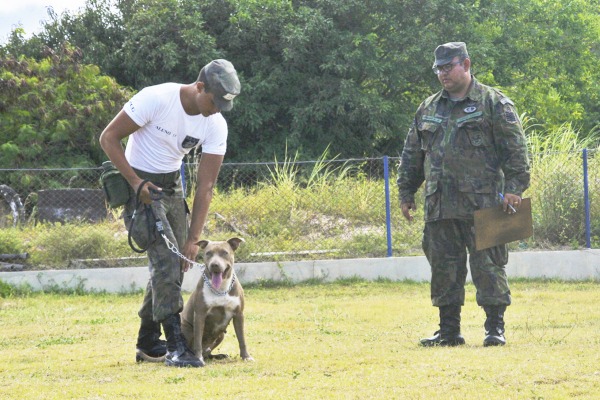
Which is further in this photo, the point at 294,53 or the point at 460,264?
the point at 294,53

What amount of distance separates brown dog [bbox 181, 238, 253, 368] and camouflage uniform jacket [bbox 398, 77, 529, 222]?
5.68ft

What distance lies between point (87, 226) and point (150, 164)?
843cm

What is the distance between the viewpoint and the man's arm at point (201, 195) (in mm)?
7445

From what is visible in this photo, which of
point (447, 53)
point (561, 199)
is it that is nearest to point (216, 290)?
point (447, 53)

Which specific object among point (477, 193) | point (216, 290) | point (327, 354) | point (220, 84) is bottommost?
point (327, 354)

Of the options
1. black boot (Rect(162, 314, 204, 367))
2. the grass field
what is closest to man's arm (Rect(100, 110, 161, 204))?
black boot (Rect(162, 314, 204, 367))

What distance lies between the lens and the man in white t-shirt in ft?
23.2

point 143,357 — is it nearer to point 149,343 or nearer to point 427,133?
point 149,343

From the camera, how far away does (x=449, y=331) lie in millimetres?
8297

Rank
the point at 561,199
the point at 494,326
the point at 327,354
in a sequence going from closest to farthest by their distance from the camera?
the point at 327,354 < the point at 494,326 < the point at 561,199

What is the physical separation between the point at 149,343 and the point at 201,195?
1252 millimetres

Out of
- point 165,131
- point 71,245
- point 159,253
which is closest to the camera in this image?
point 165,131

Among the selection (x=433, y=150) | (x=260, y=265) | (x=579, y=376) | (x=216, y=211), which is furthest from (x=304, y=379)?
(x=216, y=211)

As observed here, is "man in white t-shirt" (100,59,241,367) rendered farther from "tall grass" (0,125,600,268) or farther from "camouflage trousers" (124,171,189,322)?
"tall grass" (0,125,600,268)
